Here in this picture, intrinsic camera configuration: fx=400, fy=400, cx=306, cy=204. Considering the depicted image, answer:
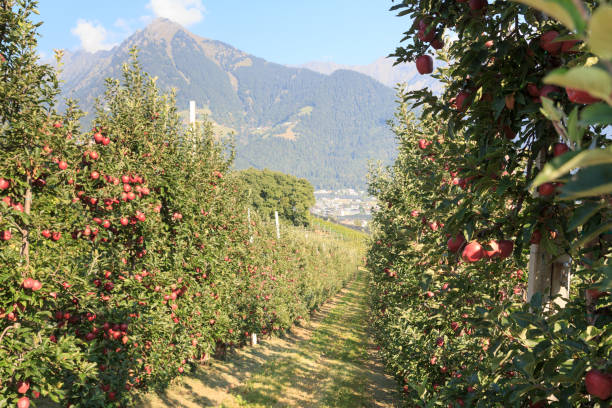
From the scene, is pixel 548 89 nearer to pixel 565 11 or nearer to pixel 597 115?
pixel 597 115

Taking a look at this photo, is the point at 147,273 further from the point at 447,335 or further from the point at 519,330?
the point at 519,330

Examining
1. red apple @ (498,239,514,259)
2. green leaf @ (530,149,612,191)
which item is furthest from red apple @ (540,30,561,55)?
green leaf @ (530,149,612,191)

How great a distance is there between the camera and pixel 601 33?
361 millimetres

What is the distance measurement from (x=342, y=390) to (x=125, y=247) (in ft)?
23.8

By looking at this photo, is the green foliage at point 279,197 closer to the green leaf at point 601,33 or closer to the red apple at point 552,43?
the red apple at point 552,43

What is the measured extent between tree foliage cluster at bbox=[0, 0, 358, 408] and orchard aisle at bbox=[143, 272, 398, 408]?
1.42 meters

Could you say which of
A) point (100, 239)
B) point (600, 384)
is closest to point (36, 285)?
point (100, 239)

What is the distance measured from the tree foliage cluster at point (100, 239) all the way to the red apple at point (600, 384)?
13.1ft

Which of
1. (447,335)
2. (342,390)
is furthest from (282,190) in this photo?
(447,335)

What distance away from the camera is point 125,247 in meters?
5.82

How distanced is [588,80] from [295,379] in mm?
12250

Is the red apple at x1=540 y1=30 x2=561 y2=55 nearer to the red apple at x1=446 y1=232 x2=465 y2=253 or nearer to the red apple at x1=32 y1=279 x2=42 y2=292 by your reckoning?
the red apple at x1=446 y1=232 x2=465 y2=253

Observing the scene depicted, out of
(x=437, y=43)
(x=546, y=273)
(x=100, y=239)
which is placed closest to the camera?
(x=546, y=273)

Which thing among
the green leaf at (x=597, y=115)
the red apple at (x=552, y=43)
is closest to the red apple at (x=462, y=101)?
the red apple at (x=552, y=43)
